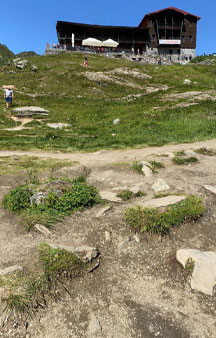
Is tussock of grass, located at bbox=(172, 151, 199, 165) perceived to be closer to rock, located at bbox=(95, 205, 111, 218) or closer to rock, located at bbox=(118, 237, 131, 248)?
rock, located at bbox=(95, 205, 111, 218)

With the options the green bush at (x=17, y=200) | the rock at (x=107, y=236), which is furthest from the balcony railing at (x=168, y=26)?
the rock at (x=107, y=236)

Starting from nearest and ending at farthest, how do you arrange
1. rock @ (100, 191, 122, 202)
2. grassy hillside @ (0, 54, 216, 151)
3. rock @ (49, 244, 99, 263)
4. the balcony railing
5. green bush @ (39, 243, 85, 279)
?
green bush @ (39, 243, 85, 279) < rock @ (49, 244, 99, 263) < rock @ (100, 191, 122, 202) < grassy hillside @ (0, 54, 216, 151) < the balcony railing

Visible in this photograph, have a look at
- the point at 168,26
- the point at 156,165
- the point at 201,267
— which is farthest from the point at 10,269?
the point at 168,26

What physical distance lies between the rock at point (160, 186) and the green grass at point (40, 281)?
4.32 meters

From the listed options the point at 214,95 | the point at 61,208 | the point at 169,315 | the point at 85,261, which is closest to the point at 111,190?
the point at 61,208

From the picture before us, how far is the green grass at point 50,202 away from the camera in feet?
22.7

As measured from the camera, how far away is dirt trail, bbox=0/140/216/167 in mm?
13078

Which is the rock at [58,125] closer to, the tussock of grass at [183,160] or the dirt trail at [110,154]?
the dirt trail at [110,154]

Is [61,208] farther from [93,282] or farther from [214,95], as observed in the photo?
[214,95]

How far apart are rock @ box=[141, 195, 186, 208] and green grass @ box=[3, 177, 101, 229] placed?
1554 millimetres

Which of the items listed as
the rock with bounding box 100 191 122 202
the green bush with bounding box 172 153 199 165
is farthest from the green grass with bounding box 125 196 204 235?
the green bush with bounding box 172 153 199 165

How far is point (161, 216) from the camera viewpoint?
6.67 meters

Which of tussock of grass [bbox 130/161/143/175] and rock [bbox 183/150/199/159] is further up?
rock [bbox 183/150/199/159]

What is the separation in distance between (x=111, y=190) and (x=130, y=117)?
52.1 feet
